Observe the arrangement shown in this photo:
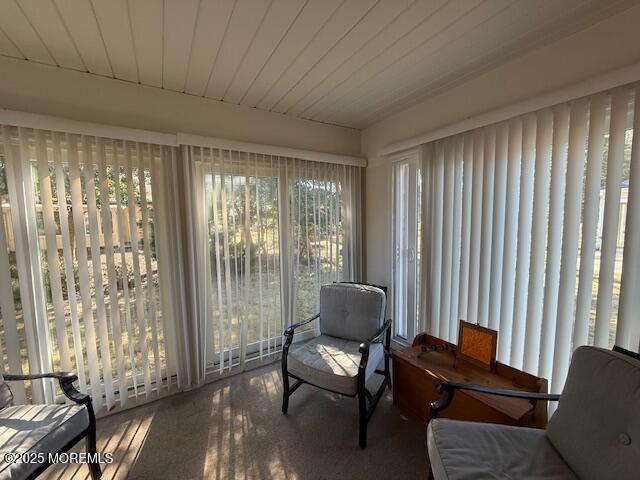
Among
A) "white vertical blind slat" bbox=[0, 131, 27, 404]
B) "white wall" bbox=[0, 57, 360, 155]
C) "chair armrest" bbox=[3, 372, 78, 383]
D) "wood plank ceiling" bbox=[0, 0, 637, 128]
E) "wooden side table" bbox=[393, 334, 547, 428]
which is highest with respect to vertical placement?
"wood plank ceiling" bbox=[0, 0, 637, 128]

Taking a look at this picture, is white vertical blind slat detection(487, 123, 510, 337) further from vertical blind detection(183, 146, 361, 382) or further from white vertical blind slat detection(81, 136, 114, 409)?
white vertical blind slat detection(81, 136, 114, 409)

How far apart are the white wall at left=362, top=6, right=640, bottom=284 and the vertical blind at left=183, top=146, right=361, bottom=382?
0.25m

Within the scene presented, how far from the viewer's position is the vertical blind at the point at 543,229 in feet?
4.58

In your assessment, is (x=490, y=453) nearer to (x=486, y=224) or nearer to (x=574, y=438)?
(x=574, y=438)

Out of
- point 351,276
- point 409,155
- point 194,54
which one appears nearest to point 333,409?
point 351,276

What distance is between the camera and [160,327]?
2.20 meters

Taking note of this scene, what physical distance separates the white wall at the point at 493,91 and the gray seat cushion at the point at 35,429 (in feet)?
8.36

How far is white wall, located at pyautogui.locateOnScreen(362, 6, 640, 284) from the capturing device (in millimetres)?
1390

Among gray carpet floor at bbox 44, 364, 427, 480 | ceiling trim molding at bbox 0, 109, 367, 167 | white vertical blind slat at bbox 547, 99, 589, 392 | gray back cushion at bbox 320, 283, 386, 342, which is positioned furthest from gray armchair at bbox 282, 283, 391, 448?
ceiling trim molding at bbox 0, 109, 367, 167

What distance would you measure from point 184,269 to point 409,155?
7.37ft

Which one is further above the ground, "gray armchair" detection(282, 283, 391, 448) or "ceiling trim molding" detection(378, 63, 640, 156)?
"ceiling trim molding" detection(378, 63, 640, 156)

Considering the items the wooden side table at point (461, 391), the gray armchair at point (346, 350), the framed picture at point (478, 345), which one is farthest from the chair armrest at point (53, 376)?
the framed picture at point (478, 345)

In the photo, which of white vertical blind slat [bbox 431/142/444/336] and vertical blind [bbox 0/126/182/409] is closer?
vertical blind [bbox 0/126/182/409]

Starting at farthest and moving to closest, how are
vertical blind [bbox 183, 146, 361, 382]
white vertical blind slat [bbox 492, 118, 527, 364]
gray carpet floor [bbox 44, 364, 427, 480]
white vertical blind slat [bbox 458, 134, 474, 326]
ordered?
1. vertical blind [bbox 183, 146, 361, 382]
2. white vertical blind slat [bbox 458, 134, 474, 326]
3. white vertical blind slat [bbox 492, 118, 527, 364]
4. gray carpet floor [bbox 44, 364, 427, 480]
